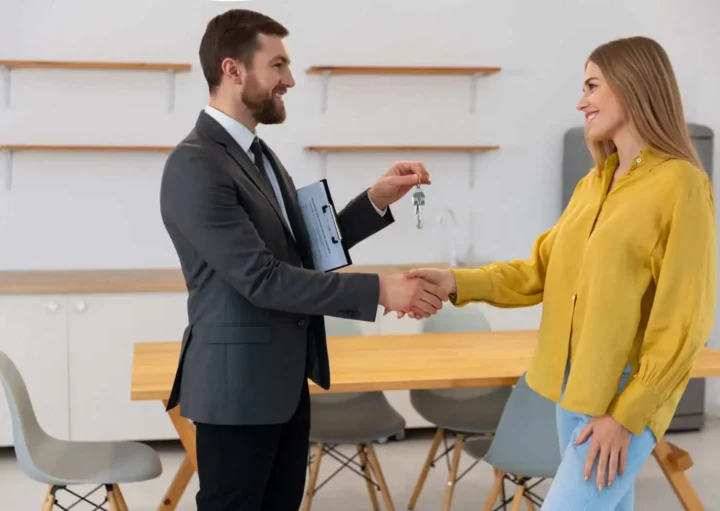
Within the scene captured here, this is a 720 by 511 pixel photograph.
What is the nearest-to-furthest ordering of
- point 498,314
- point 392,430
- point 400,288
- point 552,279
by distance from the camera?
point 552,279 → point 400,288 → point 392,430 → point 498,314

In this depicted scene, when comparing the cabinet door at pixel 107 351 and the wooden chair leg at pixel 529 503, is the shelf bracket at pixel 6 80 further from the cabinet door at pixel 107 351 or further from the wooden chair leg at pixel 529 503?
the wooden chair leg at pixel 529 503

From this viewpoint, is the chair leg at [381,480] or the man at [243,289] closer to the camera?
the man at [243,289]

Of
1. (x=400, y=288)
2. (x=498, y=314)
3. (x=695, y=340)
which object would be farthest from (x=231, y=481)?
(x=498, y=314)

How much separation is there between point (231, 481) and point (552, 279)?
85cm

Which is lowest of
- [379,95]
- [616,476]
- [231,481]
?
[231,481]

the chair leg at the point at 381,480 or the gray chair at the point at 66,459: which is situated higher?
the gray chair at the point at 66,459

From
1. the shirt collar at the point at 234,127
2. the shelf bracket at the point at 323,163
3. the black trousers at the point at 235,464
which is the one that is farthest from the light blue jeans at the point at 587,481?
the shelf bracket at the point at 323,163

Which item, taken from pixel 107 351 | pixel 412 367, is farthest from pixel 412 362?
pixel 107 351

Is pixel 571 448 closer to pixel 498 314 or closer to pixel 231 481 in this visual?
pixel 231 481

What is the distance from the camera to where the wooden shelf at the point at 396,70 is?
14.9ft

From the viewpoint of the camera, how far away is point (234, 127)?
6.84 feet

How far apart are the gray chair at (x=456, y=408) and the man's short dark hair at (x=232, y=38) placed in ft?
5.62

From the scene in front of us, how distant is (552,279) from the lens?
6.30ft

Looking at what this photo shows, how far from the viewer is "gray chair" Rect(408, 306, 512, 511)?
10.7ft
